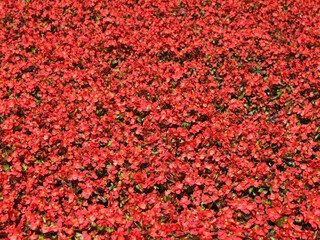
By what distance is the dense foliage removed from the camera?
4.21 m

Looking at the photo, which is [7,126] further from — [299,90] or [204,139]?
[299,90]

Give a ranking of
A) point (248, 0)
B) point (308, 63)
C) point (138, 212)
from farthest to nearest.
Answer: point (248, 0) < point (308, 63) < point (138, 212)

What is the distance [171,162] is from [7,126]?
2.49 m

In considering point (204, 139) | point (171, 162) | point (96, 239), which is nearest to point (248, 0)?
point (204, 139)

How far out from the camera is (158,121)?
5.41 metres

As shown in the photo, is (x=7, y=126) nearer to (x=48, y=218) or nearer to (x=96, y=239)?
(x=48, y=218)

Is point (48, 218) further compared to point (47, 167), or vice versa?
point (47, 167)

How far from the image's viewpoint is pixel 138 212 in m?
4.24

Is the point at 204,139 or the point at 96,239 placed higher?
the point at 204,139

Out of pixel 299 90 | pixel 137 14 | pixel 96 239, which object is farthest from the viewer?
pixel 137 14

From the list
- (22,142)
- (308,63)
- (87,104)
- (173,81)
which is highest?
(308,63)

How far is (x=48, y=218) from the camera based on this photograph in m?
4.15

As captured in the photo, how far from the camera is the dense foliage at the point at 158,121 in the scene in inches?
166

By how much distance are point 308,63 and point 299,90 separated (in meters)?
0.79
